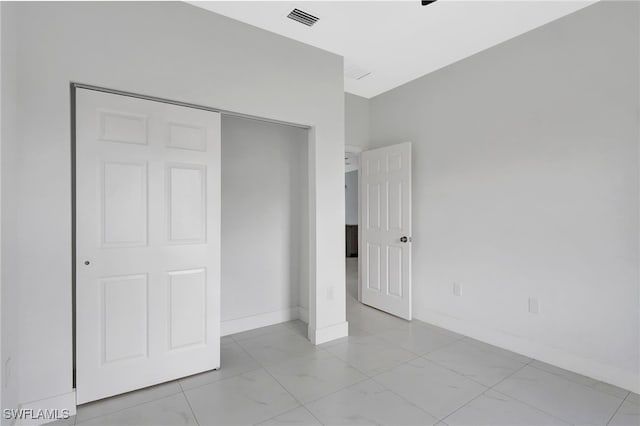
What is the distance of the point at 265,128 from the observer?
3461 millimetres

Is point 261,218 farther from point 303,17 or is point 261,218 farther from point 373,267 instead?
point 303,17

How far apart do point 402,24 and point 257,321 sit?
3217 millimetres

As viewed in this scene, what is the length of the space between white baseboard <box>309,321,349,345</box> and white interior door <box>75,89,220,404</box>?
0.92 metres

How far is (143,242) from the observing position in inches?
85.8

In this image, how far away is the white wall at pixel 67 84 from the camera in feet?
5.84

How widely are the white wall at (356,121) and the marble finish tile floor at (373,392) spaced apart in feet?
8.45

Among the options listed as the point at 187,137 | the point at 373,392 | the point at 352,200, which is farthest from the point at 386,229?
the point at 352,200

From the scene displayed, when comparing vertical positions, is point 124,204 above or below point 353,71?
below

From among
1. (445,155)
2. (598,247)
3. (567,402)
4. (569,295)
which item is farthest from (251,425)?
(445,155)

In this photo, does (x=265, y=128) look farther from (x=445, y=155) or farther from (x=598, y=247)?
(x=598, y=247)

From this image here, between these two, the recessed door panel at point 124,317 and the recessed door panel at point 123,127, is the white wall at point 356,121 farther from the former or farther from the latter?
the recessed door panel at point 124,317

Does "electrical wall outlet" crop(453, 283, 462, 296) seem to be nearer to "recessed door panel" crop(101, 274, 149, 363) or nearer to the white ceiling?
the white ceiling

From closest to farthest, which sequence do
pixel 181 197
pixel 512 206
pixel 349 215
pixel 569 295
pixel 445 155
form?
pixel 181 197, pixel 569 295, pixel 512 206, pixel 445 155, pixel 349 215

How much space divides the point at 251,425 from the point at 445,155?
3.05 m
